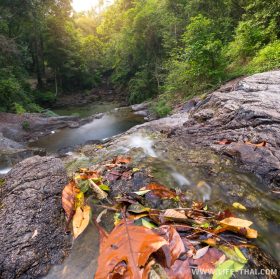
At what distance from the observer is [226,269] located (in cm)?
206

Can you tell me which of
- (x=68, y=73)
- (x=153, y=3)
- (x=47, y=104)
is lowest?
(x=47, y=104)

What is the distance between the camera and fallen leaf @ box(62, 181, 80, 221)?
2926 millimetres

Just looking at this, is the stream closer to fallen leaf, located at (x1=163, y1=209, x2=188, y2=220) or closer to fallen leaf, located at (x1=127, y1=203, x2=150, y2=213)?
fallen leaf, located at (x1=127, y1=203, x2=150, y2=213)

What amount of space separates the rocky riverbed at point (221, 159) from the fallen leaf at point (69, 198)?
12 centimetres

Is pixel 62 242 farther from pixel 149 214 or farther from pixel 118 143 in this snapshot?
pixel 118 143

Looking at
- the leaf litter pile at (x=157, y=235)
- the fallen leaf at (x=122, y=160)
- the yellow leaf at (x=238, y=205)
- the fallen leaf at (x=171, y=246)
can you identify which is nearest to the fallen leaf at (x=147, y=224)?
the leaf litter pile at (x=157, y=235)

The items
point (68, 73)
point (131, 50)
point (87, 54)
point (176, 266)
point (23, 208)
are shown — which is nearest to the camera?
point (176, 266)

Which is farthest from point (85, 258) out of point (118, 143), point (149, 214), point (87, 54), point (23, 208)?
point (87, 54)

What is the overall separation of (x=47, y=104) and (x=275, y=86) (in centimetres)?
1943

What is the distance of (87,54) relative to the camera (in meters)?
29.5

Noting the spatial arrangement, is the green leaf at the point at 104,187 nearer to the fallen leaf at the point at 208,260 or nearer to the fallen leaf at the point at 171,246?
the fallen leaf at the point at 171,246

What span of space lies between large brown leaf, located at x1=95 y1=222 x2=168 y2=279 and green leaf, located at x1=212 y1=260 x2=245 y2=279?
480 millimetres

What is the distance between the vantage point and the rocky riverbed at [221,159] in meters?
3.22

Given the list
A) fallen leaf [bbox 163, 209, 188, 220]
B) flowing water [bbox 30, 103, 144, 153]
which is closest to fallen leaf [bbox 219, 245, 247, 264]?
fallen leaf [bbox 163, 209, 188, 220]
